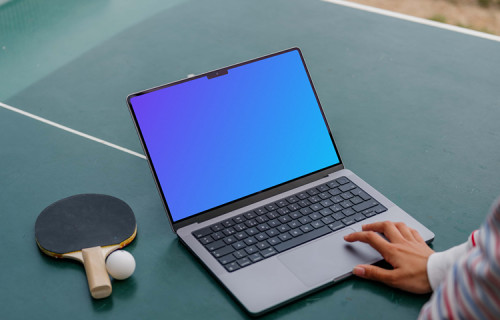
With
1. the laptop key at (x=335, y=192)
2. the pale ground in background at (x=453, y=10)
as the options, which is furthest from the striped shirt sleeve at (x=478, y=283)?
the pale ground in background at (x=453, y=10)

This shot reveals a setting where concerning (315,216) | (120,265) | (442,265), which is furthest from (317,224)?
(120,265)

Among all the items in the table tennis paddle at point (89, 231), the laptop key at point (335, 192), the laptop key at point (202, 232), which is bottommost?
the laptop key at point (335, 192)

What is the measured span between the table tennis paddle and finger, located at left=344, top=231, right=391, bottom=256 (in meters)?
0.41

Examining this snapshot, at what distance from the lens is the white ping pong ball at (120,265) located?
1091mm

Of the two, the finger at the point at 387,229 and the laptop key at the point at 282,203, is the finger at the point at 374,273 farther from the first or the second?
the laptop key at the point at 282,203

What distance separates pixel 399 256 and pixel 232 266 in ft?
0.96

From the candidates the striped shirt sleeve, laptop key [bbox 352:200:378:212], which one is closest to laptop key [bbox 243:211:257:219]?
laptop key [bbox 352:200:378:212]

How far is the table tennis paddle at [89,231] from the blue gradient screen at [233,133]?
0.36 ft

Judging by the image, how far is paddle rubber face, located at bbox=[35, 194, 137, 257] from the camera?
1158 mm

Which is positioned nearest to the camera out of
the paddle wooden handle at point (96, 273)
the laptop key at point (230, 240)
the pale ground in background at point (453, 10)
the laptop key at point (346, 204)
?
the paddle wooden handle at point (96, 273)

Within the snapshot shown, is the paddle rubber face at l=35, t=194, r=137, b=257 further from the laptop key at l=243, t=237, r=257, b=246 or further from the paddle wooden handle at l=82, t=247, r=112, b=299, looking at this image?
the laptop key at l=243, t=237, r=257, b=246

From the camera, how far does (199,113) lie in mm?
1271

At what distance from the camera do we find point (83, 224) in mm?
1195

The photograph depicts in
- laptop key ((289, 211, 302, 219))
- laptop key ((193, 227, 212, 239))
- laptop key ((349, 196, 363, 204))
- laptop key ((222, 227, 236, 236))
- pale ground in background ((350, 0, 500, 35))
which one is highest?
laptop key ((193, 227, 212, 239))
